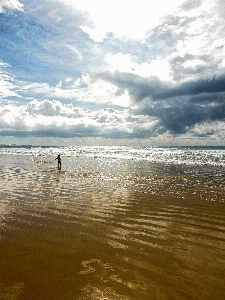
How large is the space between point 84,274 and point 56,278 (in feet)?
2.24

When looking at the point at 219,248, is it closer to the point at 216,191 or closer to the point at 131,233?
the point at 131,233

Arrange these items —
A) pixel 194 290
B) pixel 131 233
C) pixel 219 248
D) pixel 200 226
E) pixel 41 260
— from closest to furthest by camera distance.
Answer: pixel 194 290 < pixel 41 260 < pixel 219 248 < pixel 131 233 < pixel 200 226

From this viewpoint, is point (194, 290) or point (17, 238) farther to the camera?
point (17, 238)

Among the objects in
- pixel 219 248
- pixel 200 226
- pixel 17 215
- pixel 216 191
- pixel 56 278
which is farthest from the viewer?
pixel 216 191

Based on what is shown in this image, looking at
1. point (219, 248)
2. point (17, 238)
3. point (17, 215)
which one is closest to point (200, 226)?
point (219, 248)

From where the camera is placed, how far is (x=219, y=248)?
704 cm

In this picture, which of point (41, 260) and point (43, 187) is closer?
point (41, 260)

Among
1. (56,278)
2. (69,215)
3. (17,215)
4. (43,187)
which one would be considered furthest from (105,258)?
(43,187)

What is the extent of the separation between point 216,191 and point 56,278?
13.7 m

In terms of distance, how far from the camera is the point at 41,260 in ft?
20.3

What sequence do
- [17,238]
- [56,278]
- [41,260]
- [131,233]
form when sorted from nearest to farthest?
[56,278]
[41,260]
[17,238]
[131,233]

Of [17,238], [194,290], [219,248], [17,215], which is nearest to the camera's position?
[194,290]

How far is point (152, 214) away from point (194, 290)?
544cm

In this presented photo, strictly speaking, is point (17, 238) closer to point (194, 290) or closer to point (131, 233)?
point (131, 233)
